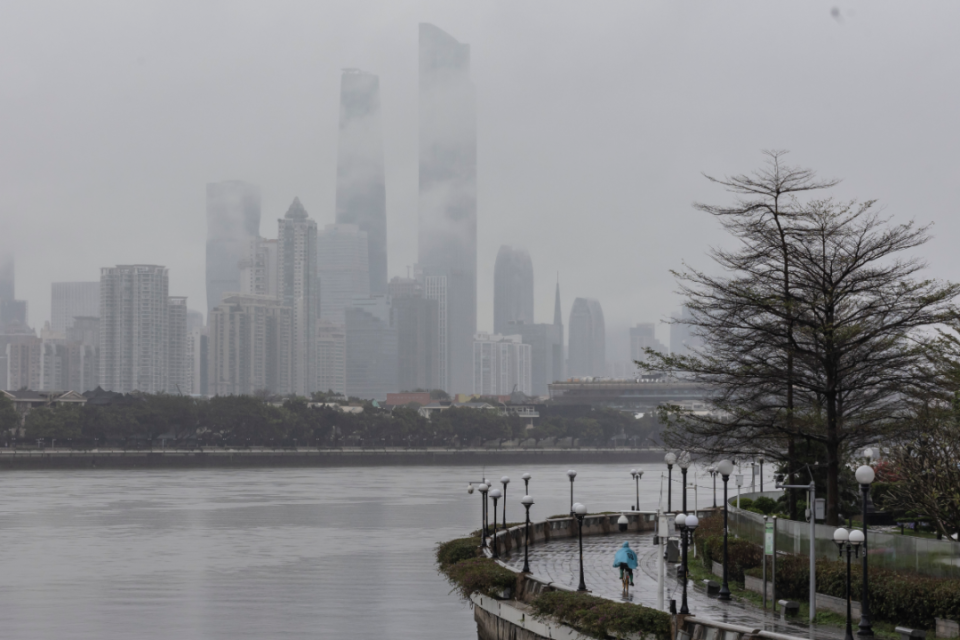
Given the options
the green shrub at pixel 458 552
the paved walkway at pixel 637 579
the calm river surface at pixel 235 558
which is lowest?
the calm river surface at pixel 235 558

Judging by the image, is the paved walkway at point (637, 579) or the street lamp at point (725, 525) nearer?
the paved walkway at point (637, 579)

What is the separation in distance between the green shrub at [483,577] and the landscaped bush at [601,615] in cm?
276

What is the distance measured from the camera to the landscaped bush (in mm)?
24953

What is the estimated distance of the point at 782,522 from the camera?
31609 millimetres

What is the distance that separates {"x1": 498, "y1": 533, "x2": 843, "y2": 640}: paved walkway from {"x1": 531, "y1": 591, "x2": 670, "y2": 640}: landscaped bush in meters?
2.94

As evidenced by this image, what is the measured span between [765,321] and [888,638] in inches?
588

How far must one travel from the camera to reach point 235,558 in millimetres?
63312

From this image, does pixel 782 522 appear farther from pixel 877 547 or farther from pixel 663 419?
pixel 663 419

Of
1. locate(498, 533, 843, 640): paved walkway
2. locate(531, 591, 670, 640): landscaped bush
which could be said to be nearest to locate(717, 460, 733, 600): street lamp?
locate(498, 533, 843, 640): paved walkway

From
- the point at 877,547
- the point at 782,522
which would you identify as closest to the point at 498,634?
the point at 782,522

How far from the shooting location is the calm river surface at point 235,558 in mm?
43531

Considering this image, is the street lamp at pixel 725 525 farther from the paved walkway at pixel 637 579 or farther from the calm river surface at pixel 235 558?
the calm river surface at pixel 235 558

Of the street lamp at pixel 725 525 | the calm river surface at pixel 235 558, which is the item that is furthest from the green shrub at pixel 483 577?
the calm river surface at pixel 235 558

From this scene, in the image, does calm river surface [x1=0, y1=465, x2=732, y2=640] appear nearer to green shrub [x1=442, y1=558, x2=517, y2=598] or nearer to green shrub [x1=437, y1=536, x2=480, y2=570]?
green shrub [x1=437, y1=536, x2=480, y2=570]
